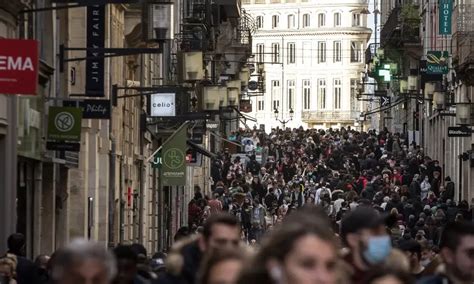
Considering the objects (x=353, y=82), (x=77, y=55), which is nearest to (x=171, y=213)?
(x=77, y=55)

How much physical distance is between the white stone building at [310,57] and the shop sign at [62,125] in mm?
130320

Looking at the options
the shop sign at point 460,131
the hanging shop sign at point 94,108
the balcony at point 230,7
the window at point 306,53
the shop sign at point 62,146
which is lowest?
the shop sign at point 62,146

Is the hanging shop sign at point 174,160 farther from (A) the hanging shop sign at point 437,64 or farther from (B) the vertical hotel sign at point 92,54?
(A) the hanging shop sign at point 437,64

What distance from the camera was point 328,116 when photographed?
15775 cm

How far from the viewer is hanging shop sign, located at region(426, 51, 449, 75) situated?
48116 millimetres

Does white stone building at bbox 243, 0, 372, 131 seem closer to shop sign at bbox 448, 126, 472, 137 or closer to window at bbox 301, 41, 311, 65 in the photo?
window at bbox 301, 41, 311, 65

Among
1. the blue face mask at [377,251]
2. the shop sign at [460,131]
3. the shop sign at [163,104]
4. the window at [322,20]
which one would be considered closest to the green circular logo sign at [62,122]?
the shop sign at [163,104]

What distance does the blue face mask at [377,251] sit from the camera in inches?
404

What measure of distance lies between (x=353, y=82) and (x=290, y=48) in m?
9.02

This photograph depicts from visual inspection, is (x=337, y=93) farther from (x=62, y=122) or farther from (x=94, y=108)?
(x=62, y=122)

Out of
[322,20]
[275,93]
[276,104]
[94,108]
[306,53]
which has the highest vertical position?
[322,20]

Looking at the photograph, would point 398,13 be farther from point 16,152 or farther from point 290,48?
point 290,48

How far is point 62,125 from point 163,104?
12.7 meters

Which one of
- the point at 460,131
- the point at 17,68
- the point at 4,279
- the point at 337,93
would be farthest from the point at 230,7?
the point at 337,93
